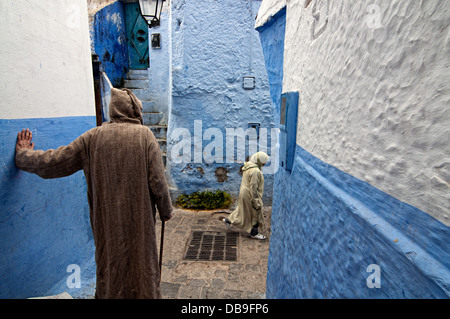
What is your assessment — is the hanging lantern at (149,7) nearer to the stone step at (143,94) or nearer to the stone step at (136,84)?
the stone step at (143,94)

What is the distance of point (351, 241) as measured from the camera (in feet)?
3.94

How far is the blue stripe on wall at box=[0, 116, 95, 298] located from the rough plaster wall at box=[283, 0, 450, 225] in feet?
6.64

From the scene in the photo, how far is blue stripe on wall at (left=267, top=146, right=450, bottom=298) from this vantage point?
2.58ft

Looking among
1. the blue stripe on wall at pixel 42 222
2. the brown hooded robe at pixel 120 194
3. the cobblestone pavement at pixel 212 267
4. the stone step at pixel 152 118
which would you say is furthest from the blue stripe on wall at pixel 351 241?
the stone step at pixel 152 118

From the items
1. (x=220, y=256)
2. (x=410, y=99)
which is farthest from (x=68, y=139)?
(x=220, y=256)

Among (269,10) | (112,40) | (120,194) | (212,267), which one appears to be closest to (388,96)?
(120,194)

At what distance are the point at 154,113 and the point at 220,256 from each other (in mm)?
5415

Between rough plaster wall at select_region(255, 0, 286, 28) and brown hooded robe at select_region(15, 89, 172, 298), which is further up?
rough plaster wall at select_region(255, 0, 286, 28)

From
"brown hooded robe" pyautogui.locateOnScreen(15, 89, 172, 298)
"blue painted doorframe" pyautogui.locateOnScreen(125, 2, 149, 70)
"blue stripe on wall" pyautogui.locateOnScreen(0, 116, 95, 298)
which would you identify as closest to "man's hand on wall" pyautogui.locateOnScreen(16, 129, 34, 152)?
"blue stripe on wall" pyautogui.locateOnScreen(0, 116, 95, 298)

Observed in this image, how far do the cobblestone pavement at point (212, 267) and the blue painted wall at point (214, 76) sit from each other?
1367mm

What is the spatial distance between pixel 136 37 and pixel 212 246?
8.67m

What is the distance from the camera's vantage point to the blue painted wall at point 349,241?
79 centimetres

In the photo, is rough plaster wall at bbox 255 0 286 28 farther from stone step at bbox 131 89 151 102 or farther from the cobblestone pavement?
stone step at bbox 131 89 151 102

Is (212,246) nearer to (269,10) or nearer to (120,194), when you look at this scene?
(120,194)
